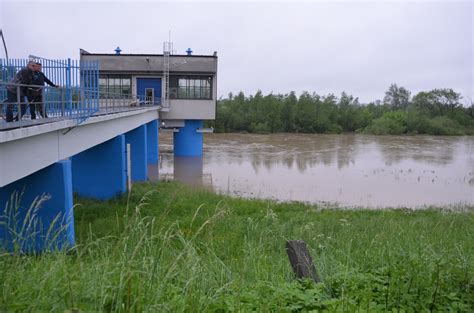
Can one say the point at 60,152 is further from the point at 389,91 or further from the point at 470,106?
the point at 389,91

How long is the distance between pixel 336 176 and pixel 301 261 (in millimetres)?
19554

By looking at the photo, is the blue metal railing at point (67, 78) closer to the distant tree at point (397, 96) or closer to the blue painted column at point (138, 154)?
the blue painted column at point (138, 154)

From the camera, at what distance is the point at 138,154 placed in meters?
21.4

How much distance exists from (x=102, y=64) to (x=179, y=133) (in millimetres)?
6918

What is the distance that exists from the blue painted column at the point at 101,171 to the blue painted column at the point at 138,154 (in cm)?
569

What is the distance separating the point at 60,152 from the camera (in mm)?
8852

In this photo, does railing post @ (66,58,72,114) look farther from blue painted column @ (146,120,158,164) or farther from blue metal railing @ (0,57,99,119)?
blue painted column @ (146,120,158,164)

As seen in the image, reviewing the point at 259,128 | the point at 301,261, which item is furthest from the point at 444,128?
the point at 301,261

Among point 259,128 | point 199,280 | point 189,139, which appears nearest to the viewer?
point 199,280

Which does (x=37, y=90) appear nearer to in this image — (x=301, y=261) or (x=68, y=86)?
(x=68, y=86)

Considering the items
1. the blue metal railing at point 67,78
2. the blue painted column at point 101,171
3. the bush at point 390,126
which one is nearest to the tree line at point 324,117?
the bush at point 390,126

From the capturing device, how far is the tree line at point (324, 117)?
2391 inches

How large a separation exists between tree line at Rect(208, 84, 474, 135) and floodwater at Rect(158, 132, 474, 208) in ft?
85.6

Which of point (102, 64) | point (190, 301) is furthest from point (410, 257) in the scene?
point (102, 64)
